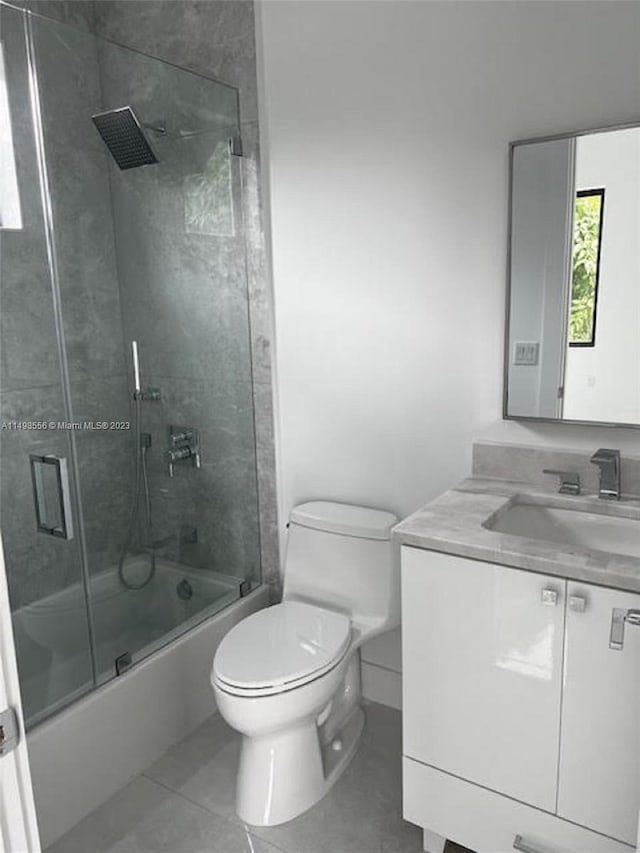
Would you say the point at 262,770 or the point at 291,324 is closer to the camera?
the point at 262,770

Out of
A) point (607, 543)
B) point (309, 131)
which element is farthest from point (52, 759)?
point (309, 131)

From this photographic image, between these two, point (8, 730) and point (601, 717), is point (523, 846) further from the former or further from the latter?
point (8, 730)

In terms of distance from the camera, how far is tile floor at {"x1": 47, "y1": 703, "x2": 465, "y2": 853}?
1820 mm

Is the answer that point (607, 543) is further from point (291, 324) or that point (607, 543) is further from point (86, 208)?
point (86, 208)

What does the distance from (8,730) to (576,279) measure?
1676mm

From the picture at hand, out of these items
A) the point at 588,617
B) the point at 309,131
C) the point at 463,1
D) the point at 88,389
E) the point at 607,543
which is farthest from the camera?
the point at 88,389

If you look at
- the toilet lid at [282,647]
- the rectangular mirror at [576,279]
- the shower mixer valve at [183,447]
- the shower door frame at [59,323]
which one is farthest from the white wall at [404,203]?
the shower door frame at [59,323]

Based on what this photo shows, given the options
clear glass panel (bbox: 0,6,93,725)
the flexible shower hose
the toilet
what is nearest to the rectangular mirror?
the toilet

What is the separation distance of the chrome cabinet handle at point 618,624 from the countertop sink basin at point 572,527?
1.11ft

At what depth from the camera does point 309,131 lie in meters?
2.19

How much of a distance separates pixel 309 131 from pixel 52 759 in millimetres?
2077

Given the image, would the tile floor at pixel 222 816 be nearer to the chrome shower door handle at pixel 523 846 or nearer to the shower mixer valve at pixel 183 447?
the chrome shower door handle at pixel 523 846

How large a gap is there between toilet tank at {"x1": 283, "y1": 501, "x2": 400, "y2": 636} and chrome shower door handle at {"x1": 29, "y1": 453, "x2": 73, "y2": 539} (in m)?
0.75

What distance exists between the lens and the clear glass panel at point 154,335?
92.3 inches
